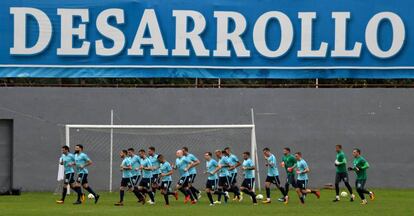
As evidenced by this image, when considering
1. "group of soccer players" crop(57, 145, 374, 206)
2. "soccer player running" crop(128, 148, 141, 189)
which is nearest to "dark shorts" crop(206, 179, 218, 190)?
"group of soccer players" crop(57, 145, 374, 206)

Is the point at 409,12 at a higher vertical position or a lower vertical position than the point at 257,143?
higher

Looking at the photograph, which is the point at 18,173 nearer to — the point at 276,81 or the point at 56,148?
the point at 56,148

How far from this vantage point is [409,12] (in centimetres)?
4091

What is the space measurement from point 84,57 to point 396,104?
12.0 m

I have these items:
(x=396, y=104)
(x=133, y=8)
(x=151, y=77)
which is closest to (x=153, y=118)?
(x=151, y=77)

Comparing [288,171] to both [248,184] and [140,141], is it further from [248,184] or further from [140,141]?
[140,141]

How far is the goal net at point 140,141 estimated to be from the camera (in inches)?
1542

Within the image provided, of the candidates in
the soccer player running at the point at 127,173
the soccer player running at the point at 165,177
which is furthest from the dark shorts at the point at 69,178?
the soccer player running at the point at 165,177

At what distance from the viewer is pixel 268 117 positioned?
4062cm

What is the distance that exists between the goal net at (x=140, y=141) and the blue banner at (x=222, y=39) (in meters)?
2.40

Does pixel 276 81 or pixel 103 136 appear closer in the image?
pixel 103 136

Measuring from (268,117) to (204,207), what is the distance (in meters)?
10.9

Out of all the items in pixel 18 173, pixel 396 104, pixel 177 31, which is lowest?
pixel 18 173

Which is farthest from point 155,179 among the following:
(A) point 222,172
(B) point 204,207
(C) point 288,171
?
(C) point 288,171
